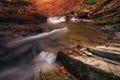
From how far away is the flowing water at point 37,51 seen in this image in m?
6.31

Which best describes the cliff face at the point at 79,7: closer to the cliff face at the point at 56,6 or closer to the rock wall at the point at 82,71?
the cliff face at the point at 56,6

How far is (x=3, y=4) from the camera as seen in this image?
40.3ft

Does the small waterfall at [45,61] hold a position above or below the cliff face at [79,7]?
below

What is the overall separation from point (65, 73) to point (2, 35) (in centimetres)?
449

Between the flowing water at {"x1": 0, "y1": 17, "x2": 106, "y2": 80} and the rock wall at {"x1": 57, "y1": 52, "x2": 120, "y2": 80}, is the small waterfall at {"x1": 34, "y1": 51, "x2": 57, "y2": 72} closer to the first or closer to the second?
the flowing water at {"x1": 0, "y1": 17, "x2": 106, "y2": 80}

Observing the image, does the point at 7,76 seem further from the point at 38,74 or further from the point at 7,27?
the point at 7,27

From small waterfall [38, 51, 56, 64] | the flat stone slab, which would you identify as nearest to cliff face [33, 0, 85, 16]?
small waterfall [38, 51, 56, 64]

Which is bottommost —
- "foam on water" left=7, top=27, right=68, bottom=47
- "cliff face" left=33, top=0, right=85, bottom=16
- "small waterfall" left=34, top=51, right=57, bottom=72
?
"small waterfall" left=34, top=51, right=57, bottom=72

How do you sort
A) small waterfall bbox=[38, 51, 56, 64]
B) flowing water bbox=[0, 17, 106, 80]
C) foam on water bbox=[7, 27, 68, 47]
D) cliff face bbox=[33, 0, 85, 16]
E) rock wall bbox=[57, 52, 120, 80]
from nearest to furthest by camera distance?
rock wall bbox=[57, 52, 120, 80] < flowing water bbox=[0, 17, 106, 80] < small waterfall bbox=[38, 51, 56, 64] < foam on water bbox=[7, 27, 68, 47] < cliff face bbox=[33, 0, 85, 16]

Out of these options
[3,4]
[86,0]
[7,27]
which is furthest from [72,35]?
[86,0]

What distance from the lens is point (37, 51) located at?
757 cm

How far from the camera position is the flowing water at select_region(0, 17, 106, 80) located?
6.31m

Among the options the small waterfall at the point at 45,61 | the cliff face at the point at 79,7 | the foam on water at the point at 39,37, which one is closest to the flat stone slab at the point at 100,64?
the small waterfall at the point at 45,61

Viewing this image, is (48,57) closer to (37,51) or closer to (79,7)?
(37,51)
